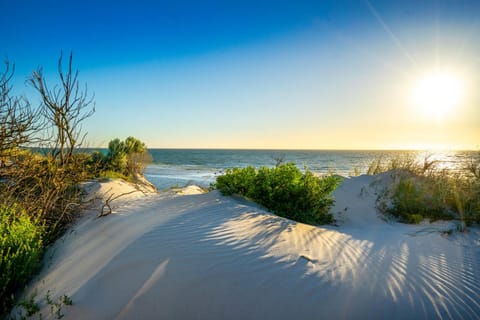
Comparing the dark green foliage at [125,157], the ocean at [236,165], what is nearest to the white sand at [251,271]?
the ocean at [236,165]

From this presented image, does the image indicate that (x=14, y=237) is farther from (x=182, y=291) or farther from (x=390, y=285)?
(x=390, y=285)

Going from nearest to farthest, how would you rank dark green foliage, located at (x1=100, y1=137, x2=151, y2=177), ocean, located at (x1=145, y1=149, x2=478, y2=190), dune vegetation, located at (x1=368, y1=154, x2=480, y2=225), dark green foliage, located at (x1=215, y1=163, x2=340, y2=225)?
dark green foliage, located at (x1=215, y1=163, x2=340, y2=225) → dune vegetation, located at (x1=368, y1=154, x2=480, y2=225) → ocean, located at (x1=145, y1=149, x2=478, y2=190) → dark green foliage, located at (x1=100, y1=137, x2=151, y2=177)

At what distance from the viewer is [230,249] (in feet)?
9.48

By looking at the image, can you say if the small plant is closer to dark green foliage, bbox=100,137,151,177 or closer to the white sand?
the white sand

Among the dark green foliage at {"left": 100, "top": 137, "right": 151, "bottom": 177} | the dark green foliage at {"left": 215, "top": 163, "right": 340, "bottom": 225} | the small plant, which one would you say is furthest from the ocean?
the small plant

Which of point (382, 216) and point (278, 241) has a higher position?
point (278, 241)

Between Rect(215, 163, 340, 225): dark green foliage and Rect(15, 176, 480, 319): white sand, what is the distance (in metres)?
1.10

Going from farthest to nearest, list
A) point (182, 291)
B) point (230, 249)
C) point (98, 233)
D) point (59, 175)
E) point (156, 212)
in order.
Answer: point (59, 175)
point (156, 212)
point (98, 233)
point (230, 249)
point (182, 291)

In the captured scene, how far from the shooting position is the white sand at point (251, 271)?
2146mm

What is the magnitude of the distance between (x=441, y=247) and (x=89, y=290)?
16.1 feet

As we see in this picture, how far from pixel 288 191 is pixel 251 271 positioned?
3112mm

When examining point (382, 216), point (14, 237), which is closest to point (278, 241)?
point (14, 237)

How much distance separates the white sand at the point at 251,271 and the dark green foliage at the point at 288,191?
1.10m

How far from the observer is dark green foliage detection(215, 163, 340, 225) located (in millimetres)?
5309
